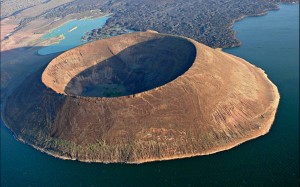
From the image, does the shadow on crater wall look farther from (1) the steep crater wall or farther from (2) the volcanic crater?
(2) the volcanic crater

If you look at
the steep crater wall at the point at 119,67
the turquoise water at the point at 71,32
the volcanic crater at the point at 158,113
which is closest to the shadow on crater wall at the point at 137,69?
the steep crater wall at the point at 119,67

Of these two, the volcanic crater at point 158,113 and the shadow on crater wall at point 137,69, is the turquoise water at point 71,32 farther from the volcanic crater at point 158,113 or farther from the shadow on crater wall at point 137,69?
the volcanic crater at point 158,113

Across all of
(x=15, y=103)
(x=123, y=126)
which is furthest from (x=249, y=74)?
(x=15, y=103)

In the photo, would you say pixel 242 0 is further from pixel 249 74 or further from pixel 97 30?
pixel 249 74

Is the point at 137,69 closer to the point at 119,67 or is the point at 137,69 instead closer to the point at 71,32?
the point at 119,67

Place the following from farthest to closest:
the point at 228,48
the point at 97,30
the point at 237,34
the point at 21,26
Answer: the point at 21,26
the point at 97,30
the point at 237,34
the point at 228,48
